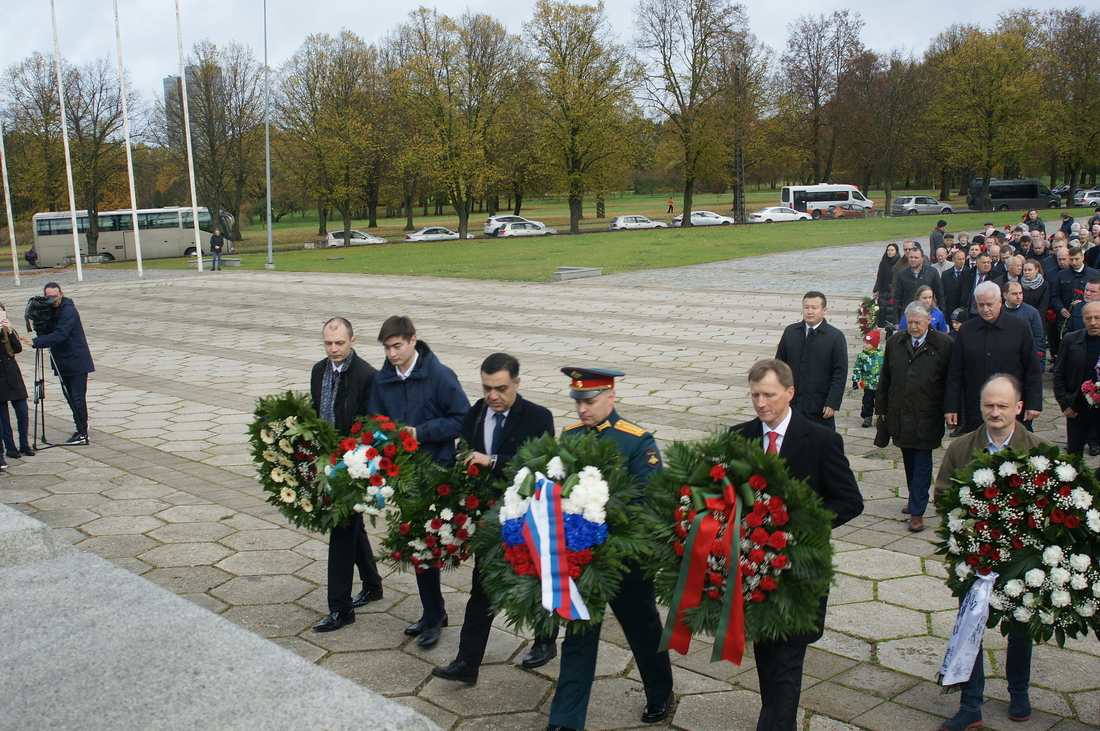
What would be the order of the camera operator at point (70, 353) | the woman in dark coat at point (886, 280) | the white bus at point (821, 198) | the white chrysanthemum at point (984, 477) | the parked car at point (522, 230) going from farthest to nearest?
the white bus at point (821, 198)
the parked car at point (522, 230)
the woman in dark coat at point (886, 280)
the camera operator at point (70, 353)
the white chrysanthemum at point (984, 477)

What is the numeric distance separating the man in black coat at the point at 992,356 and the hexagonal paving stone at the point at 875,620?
2.31 metres

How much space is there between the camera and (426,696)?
4.61m

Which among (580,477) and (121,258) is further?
(121,258)

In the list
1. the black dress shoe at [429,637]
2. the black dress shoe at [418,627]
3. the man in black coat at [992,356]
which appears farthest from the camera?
the man in black coat at [992,356]

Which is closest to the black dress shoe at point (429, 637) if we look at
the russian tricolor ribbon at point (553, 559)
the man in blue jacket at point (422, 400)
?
the man in blue jacket at point (422, 400)

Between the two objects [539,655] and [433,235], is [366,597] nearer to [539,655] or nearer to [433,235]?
[539,655]

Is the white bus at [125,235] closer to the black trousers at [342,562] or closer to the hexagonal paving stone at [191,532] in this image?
the hexagonal paving stone at [191,532]

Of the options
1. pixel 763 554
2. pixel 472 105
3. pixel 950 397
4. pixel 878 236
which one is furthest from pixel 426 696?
pixel 472 105

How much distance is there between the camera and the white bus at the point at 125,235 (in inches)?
1914

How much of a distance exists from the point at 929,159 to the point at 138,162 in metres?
56.7

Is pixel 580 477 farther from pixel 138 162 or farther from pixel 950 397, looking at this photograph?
pixel 138 162

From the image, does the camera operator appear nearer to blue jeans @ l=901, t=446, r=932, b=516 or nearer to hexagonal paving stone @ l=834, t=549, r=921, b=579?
hexagonal paving stone @ l=834, t=549, r=921, b=579

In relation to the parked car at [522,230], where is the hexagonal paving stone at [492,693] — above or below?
below

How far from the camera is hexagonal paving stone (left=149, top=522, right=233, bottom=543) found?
6895 millimetres
